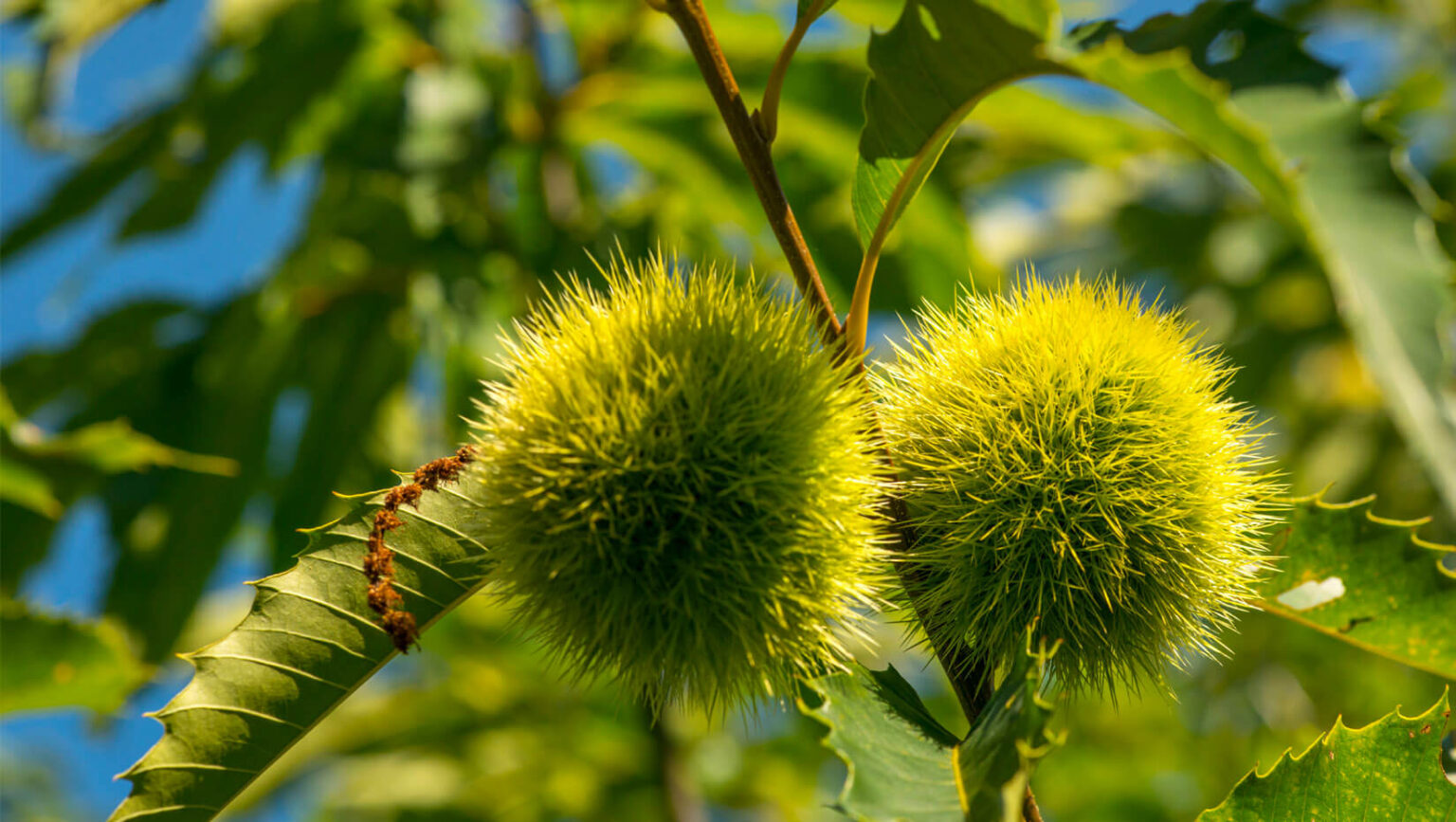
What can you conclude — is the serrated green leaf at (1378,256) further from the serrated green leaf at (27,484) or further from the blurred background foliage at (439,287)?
the serrated green leaf at (27,484)

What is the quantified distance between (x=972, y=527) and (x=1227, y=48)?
464 mm

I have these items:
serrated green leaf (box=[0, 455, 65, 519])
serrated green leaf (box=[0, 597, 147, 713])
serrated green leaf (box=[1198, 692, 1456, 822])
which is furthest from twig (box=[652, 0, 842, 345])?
serrated green leaf (box=[0, 455, 65, 519])

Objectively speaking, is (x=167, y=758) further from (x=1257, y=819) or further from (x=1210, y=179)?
(x=1210, y=179)

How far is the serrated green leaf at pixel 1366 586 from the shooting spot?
1.20 meters

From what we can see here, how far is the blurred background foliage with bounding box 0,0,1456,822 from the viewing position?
2.24m

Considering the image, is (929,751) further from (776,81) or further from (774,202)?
(776,81)

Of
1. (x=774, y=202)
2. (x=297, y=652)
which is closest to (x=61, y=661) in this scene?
(x=297, y=652)

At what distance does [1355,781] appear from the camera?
3.38ft

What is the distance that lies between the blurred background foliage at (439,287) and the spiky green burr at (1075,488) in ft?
2.89

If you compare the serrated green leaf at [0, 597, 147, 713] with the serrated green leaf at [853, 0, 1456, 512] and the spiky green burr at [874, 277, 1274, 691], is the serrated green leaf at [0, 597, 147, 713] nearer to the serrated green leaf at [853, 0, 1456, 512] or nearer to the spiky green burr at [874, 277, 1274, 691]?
the spiky green burr at [874, 277, 1274, 691]

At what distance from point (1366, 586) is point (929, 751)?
2.22ft

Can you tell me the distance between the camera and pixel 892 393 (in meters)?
1.08

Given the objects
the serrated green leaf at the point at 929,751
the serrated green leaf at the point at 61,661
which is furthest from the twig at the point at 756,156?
the serrated green leaf at the point at 61,661

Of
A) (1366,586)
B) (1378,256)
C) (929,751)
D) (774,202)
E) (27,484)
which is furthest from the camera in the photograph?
(27,484)
